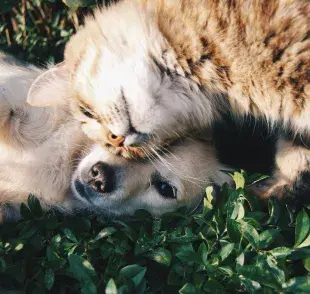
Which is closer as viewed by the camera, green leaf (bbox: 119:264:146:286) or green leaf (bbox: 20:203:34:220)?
green leaf (bbox: 119:264:146:286)

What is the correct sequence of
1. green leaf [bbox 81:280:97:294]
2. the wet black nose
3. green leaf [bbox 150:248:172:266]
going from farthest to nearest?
the wet black nose < green leaf [bbox 150:248:172:266] < green leaf [bbox 81:280:97:294]

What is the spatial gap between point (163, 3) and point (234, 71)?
0.41 m

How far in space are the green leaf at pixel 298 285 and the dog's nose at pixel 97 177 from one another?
1065 millimetres

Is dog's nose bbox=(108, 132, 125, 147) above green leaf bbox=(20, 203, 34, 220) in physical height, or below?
above

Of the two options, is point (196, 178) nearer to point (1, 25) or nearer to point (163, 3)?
point (163, 3)

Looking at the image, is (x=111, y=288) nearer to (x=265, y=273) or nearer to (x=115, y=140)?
(x=265, y=273)

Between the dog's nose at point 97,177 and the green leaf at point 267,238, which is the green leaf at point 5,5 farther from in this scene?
the green leaf at point 267,238

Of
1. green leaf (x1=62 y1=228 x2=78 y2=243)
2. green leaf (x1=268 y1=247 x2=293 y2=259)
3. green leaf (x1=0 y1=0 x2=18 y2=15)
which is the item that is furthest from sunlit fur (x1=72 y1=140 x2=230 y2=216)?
green leaf (x1=0 y1=0 x2=18 y2=15)

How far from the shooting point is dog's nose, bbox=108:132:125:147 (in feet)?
7.27

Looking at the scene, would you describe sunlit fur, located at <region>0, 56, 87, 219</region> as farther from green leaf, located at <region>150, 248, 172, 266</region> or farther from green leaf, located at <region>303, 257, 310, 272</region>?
green leaf, located at <region>303, 257, 310, 272</region>

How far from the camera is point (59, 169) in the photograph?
2693 millimetres

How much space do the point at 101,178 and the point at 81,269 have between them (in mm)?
685

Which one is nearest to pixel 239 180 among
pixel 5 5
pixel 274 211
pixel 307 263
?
pixel 274 211

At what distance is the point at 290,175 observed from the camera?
2.37m
